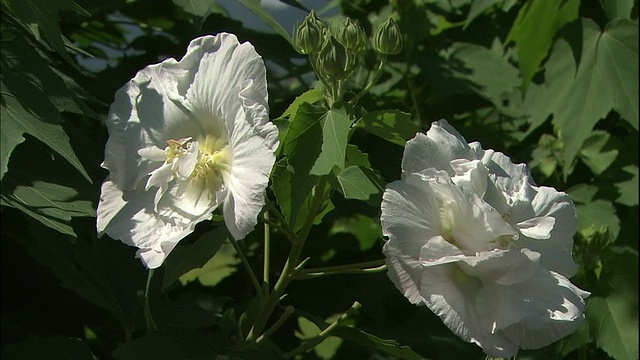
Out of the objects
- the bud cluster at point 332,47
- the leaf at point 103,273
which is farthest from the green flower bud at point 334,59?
the leaf at point 103,273

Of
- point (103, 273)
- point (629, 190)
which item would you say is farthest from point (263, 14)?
point (629, 190)

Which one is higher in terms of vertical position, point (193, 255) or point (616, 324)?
point (193, 255)

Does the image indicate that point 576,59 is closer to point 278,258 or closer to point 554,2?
point 554,2

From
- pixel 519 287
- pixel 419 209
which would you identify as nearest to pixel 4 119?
pixel 419 209

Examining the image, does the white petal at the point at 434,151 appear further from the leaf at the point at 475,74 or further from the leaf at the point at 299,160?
the leaf at the point at 475,74

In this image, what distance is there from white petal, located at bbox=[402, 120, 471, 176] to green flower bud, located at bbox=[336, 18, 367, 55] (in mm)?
102

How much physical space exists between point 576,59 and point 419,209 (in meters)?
0.81

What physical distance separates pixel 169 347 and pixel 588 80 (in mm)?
907

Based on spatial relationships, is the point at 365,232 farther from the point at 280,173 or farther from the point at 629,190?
the point at 280,173

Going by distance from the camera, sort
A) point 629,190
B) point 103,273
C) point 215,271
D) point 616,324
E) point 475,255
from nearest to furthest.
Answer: point 475,255
point 103,273
point 616,324
point 215,271
point 629,190

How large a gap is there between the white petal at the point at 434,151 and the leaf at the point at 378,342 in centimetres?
18

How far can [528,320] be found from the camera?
862mm

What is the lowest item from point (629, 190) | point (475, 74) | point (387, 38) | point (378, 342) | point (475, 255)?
point (629, 190)

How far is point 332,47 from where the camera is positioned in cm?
89
